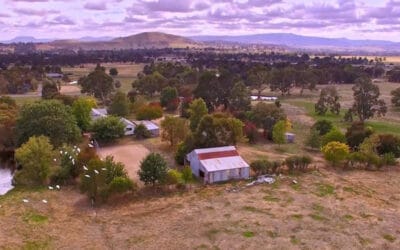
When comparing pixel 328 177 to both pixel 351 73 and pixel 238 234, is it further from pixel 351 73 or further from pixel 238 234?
pixel 351 73

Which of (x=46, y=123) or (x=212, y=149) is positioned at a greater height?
(x=46, y=123)

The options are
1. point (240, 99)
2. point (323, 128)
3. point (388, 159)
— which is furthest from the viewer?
point (240, 99)

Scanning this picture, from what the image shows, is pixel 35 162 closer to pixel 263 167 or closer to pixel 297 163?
pixel 263 167

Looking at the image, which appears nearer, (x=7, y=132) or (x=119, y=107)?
(x=7, y=132)

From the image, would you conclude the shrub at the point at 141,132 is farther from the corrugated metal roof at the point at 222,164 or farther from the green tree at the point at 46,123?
the corrugated metal roof at the point at 222,164

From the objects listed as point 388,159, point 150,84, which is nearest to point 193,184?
point 388,159

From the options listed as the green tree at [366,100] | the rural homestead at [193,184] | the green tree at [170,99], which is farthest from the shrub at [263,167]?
the green tree at [170,99]

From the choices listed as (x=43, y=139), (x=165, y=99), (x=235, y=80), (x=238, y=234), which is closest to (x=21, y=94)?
(x=165, y=99)
